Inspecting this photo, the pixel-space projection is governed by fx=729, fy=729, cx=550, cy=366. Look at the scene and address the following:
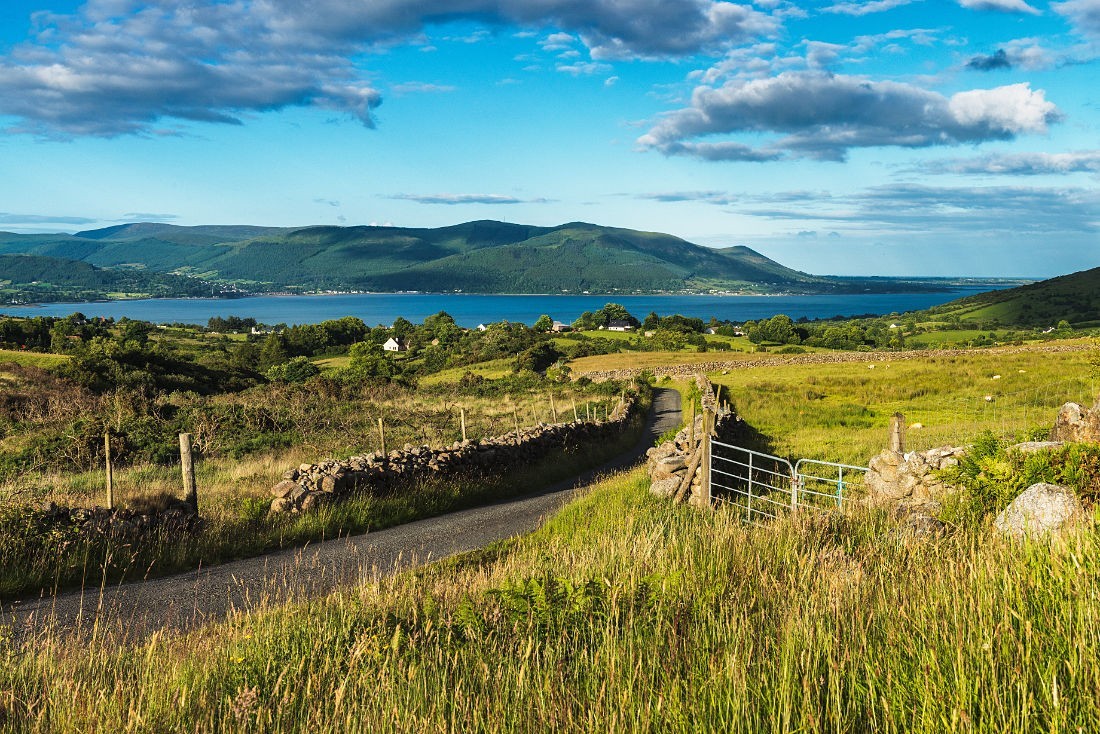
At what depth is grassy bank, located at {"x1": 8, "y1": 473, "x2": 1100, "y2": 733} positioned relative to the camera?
2969 mm

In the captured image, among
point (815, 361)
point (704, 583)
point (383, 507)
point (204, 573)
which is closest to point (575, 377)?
point (815, 361)

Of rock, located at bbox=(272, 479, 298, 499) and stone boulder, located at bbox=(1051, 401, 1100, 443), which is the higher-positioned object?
stone boulder, located at bbox=(1051, 401, 1100, 443)

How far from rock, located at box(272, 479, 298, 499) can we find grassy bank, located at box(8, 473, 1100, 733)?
7.05 meters

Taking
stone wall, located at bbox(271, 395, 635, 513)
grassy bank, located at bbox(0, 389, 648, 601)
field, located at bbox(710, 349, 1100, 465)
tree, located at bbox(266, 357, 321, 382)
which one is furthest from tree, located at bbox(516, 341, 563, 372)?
grassy bank, located at bbox(0, 389, 648, 601)

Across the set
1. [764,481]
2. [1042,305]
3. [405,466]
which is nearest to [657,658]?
[405,466]

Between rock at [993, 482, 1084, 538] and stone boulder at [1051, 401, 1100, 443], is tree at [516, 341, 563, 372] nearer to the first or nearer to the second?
stone boulder at [1051, 401, 1100, 443]

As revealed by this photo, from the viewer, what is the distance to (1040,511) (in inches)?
235

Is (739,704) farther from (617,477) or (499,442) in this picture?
(499,442)

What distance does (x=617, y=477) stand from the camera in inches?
666

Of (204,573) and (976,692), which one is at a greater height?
(976,692)

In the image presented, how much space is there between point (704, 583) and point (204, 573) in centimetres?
720

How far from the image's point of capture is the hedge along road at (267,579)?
23.0 feet

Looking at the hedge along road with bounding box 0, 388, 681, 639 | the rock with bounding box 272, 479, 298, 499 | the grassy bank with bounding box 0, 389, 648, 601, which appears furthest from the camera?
the rock with bounding box 272, 479, 298, 499

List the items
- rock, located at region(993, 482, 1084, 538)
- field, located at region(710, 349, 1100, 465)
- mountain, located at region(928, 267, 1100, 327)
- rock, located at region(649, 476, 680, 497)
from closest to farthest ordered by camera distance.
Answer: rock, located at region(993, 482, 1084, 538) < rock, located at region(649, 476, 680, 497) < field, located at region(710, 349, 1100, 465) < mountain, located at region(928, 267, 1100, 327)
